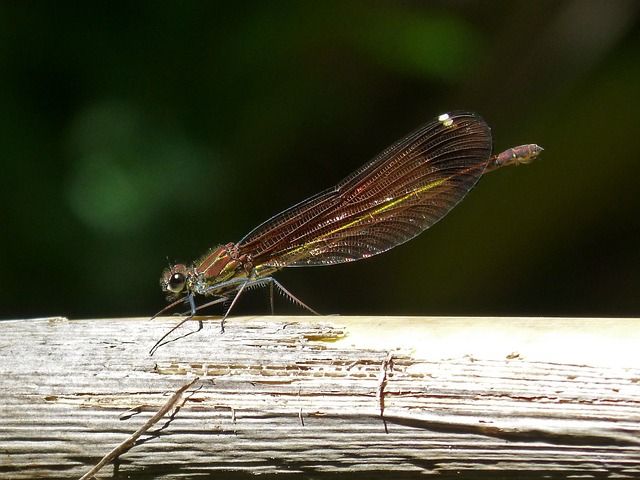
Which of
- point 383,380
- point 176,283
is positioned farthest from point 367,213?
point 383,380

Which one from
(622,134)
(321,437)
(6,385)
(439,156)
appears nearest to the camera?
(321,437)

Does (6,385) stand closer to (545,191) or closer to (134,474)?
(134,474)

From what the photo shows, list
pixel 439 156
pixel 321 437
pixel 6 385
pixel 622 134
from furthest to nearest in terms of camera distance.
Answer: pixel 622 134 < pixel 439 156 < pixel 6 385 < pixel 321 437

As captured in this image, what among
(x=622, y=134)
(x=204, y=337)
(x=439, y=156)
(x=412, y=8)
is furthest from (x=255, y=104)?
(x=204, y=337)

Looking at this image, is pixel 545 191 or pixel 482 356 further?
pixel 545 191

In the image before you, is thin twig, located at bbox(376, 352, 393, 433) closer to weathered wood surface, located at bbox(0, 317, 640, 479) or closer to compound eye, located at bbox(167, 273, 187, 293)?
weathered wood surface, located at bbox(0, 317, 640, 479)

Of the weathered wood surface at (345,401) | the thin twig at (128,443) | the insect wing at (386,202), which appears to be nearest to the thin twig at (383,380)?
the weathered wood surface at (345,401)

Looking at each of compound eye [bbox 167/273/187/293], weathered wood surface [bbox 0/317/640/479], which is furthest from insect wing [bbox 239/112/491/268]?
weathered wood surface [bbox 0/317/640/479]
